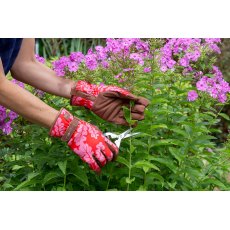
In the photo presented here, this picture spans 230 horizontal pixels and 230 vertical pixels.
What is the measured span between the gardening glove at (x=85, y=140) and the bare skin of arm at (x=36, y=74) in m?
0.42

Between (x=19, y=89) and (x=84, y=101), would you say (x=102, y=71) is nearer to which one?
(x=84, y=101)

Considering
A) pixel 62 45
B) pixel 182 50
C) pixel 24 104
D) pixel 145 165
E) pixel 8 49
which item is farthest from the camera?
pixel 62 45

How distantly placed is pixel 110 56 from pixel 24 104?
27.2 inches

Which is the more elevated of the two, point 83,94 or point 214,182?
point 83,94

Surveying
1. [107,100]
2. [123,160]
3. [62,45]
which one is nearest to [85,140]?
[123,160]

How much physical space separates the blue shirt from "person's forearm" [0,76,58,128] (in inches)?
10.5

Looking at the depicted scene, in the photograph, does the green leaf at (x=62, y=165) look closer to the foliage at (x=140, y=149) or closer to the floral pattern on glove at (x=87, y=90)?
the foliage at (x=140, y=149)

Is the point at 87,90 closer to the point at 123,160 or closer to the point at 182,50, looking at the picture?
the point at 123,160

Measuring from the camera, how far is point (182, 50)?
9.40 feet

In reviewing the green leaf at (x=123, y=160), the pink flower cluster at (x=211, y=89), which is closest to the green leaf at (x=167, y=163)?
the green leaf at (x=123, y=160)

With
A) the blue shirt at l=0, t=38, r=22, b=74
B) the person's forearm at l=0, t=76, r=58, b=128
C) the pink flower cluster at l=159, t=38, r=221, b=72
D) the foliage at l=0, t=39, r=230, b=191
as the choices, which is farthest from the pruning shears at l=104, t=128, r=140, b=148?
the blue shirt at l=0, t=38, r=22, b=74

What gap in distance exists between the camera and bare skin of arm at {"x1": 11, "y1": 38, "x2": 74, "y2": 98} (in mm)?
2721

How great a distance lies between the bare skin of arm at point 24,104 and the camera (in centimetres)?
222

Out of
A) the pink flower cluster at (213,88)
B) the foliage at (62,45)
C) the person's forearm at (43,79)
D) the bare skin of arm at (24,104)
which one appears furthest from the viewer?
the foliage at (62,45)
